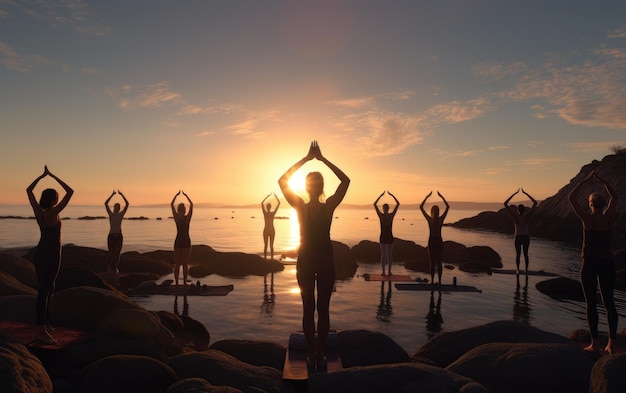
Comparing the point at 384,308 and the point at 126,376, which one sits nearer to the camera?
the point at 126,376

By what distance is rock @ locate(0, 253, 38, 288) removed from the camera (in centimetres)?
1473

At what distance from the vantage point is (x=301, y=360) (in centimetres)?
630

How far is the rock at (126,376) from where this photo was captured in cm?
543

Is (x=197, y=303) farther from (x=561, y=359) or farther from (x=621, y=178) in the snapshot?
(x=621, y=178)

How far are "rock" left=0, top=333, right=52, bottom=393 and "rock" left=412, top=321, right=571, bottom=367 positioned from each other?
5.91 metres

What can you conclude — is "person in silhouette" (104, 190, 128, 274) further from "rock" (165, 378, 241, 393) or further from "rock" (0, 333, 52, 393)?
"rock" (165, 378, 241, 393)

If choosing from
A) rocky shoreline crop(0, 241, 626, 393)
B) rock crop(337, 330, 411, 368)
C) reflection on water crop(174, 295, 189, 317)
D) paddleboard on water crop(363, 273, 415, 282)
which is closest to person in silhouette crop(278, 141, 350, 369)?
rocky shoreline crop(0, 241, 626, 393)

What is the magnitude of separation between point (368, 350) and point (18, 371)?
202 inches

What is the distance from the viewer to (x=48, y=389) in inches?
214

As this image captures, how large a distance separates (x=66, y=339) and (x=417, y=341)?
6.93 metres

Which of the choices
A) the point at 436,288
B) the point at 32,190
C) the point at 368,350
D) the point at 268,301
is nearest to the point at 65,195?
the point at 32,190

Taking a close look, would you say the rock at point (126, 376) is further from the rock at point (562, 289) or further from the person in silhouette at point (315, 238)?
the rock at point (562, 289)

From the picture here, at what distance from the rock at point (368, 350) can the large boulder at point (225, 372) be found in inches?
70.0

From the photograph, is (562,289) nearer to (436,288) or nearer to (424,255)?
(436,288)
